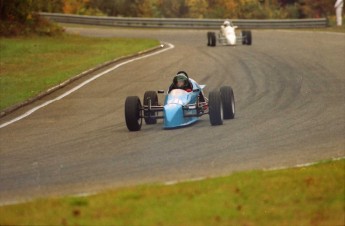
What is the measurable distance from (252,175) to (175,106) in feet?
22.7

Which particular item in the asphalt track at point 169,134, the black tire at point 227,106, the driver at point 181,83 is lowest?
the asphalt track at point 169,134

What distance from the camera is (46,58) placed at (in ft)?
133

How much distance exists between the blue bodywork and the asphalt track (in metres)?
0.24

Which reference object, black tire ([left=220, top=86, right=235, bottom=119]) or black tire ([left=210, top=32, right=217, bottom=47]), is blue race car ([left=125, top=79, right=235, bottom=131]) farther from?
black tire ([left=210, top=32, right=217, bottom=47])

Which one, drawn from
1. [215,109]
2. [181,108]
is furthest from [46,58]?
[215,109]

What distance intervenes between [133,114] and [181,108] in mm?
904

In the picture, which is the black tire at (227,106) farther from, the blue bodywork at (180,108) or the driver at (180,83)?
the driver at (180,83)

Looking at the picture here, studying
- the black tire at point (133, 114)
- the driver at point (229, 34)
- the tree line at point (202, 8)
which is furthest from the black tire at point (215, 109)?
the tree line at point (202, 8)

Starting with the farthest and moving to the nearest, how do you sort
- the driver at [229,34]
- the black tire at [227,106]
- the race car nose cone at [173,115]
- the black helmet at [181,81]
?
the driver at [229,34]
the black tire at [227,106]
the black helmet at [181,81]
the race car nose cone at [173,115]

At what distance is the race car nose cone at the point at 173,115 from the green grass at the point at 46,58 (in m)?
7.00

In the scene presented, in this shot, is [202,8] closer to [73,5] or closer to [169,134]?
[73,5]

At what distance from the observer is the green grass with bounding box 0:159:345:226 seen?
9.79 m

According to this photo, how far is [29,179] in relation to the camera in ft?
46.0

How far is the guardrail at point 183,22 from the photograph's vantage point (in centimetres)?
5969
